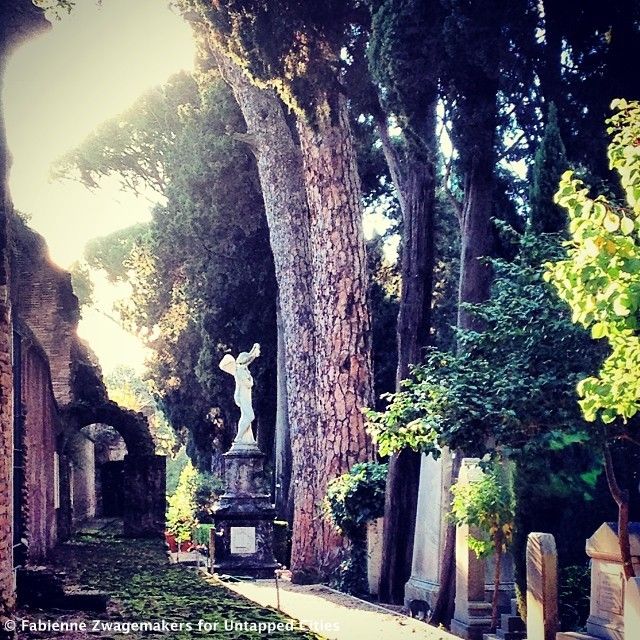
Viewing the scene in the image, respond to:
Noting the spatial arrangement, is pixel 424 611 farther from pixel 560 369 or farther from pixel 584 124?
pixel 584 124

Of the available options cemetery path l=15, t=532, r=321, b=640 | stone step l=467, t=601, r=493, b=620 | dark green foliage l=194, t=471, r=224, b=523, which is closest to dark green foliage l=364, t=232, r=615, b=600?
stone step l=467, t=601, r=493, b=620

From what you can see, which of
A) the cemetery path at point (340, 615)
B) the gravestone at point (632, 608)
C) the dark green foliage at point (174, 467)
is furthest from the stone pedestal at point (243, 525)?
the dark green foliage at point (174, 467)

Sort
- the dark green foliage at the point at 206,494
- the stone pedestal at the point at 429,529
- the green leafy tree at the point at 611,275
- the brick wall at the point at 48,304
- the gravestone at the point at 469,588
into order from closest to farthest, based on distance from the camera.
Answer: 1. the green leafy tree at the point at 611,275
2. the gravestone at the point at 469,588
3. the stone pedestal at the point at 429,529
4. the brick wall at the point at 48,304
5. the dark green foliage at the point at 206,494

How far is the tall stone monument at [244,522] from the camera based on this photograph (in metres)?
13.7

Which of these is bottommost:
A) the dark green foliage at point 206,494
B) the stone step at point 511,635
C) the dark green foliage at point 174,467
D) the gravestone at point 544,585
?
the dark green foliage at point 174,467

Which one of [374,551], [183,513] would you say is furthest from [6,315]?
[183,513]

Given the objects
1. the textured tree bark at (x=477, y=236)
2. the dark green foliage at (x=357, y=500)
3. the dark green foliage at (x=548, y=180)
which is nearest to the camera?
the dark green foliage at (x=548, y=180)

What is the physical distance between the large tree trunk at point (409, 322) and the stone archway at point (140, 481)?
10.1m

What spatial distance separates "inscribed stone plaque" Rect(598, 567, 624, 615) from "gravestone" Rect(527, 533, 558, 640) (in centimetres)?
34

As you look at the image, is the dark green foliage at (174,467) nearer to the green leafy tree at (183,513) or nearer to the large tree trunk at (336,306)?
the green leafy tree at (183,513)

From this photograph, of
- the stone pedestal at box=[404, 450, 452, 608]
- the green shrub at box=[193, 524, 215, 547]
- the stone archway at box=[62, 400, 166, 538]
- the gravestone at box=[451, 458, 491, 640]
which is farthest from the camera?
the stone archway at box=[62, 400, 166, 538]

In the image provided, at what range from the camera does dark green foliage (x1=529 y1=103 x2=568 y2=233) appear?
932 centimetres

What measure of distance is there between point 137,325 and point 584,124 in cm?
1461

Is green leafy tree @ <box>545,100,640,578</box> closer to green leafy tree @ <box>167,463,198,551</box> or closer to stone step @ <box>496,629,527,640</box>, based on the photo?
stone step @ <box>496,629,527,640</box>
